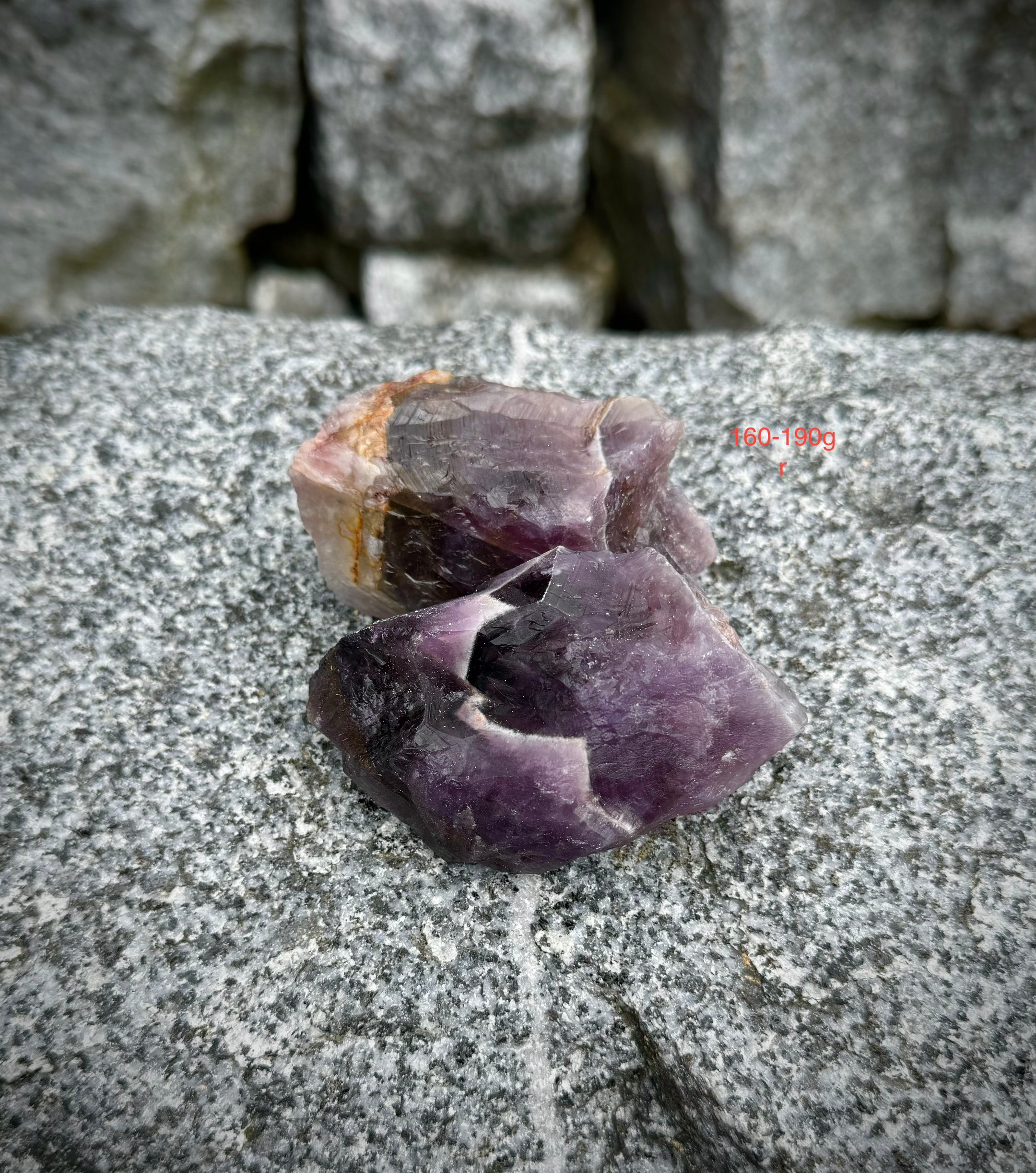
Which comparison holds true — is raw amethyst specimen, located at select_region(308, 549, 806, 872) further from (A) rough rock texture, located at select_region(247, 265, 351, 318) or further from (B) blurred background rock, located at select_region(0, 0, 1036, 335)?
(A) rough rock texture, located at select_region(247, 265, 351, 318)

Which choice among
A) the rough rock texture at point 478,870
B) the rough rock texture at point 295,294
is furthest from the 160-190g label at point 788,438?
the rough rock texture at point 295,294

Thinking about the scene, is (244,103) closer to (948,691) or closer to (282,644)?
(282,644)

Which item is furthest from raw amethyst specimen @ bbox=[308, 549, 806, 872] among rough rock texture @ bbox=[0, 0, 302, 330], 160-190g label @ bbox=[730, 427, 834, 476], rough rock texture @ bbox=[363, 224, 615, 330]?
rough rock texture @ bbox=[0, 0, 302, 330]

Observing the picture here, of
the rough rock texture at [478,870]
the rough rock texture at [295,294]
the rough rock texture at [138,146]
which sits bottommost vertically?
the rough rock texture at [478,870]

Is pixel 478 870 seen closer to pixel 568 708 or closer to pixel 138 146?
pixel 568 708

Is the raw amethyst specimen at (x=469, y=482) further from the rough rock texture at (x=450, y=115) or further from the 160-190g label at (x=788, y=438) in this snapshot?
the rough rock texture at (x=450, y=115)
